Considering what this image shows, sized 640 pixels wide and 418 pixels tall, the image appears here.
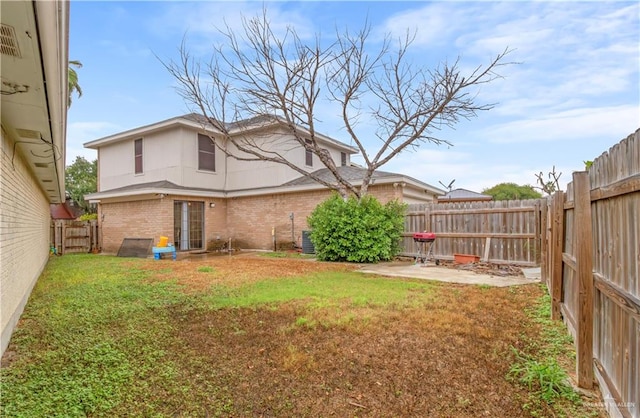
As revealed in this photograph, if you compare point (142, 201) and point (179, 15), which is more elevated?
point (179, 15)

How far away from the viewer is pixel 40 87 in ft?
9.83

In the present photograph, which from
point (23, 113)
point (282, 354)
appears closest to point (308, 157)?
point (23, 113)

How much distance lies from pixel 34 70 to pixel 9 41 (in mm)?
486

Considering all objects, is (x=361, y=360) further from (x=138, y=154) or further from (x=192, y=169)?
(x=138, y=154)

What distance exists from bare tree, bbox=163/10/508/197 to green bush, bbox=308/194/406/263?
1.24 meters

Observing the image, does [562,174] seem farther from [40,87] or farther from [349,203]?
[40,87]

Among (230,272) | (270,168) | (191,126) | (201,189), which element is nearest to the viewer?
(230,272)

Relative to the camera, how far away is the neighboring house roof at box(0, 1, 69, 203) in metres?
1.98

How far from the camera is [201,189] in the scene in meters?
15.8

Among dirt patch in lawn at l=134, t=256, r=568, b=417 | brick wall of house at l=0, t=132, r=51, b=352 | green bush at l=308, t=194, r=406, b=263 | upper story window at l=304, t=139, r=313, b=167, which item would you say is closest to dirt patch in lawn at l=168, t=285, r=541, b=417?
dirt patch in lawn at l=134, t=256, r=568, b=417

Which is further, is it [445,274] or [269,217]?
[269,217]

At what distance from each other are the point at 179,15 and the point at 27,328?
32.4 ft

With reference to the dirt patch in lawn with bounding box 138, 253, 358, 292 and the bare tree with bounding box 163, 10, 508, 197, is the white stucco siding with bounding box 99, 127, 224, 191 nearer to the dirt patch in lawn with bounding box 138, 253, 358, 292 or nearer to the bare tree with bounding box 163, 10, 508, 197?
the bare tree with bounding box 163, 10, 508, 197

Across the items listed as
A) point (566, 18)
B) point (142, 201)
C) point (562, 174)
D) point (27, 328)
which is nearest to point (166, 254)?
point (142, 201)
